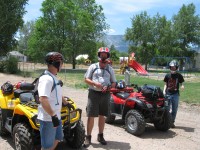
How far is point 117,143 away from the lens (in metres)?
6.68

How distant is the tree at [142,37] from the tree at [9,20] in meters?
32.6

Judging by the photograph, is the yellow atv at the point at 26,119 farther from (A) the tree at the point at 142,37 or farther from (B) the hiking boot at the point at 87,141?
Result: (A) the tree at the point at 142,37

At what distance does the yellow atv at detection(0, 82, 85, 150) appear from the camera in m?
5.28

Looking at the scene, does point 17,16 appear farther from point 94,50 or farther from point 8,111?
point 8,111

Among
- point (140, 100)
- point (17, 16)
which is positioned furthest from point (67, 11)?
point (140, 100)

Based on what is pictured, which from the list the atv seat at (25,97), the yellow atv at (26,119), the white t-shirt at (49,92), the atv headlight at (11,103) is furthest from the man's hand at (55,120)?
the atv headlight at (11,103)

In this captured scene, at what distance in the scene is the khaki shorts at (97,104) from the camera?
21.0ft

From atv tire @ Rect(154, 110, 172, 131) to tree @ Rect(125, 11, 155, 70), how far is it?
55.4 metres

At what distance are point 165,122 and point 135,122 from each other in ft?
2.78

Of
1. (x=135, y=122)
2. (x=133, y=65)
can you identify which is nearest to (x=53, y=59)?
(x=135, y=122)

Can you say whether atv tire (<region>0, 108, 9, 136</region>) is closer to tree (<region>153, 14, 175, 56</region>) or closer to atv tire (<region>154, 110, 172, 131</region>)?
atv tire (<region>154, 110, 172, 131</region>)

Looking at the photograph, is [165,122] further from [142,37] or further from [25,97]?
[142,37]

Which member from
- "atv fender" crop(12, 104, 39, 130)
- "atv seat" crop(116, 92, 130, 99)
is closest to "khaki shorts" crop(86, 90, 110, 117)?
"atv fender" crop(12, 104, 39, 130)

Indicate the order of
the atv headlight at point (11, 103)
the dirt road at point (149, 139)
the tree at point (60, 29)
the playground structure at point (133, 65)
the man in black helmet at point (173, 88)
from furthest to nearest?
the tree at point (60, 29) → the playground structure at point (133, 65) → the man in black helmet at point (173, 88) → the dirt road at point (149, 139) → the atv headlight at point (11, 103)
